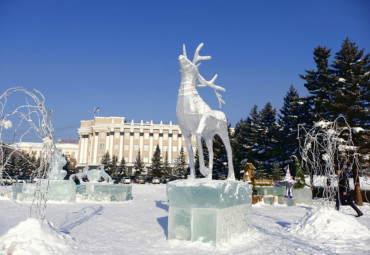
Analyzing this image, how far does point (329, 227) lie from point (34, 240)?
20.2ft

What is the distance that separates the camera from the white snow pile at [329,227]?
6.86 metres

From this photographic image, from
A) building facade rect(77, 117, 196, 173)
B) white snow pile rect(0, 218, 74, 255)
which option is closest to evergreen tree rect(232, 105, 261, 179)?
white snow pile rect(0, 218, 74, 255)

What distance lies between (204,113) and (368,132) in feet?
50.1

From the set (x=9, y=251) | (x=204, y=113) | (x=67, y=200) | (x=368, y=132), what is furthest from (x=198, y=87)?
(x=368, y=132)

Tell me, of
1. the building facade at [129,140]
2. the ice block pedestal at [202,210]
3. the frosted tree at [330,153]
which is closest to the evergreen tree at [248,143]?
the frosted tree at [330,153]

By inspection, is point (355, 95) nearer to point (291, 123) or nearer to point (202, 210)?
point (291, 123)

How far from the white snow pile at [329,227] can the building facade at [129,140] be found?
6703 centimetres

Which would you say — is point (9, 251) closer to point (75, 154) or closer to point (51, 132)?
point (51, 132)

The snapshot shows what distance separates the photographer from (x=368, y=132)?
18.1m

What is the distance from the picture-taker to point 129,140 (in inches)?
2990

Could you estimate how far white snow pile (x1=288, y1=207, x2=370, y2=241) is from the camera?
22.5ft

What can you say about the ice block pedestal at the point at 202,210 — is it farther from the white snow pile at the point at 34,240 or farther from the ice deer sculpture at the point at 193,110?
the white snow pile at the point at 34,240

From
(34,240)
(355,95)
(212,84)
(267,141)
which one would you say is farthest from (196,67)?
(267,141)

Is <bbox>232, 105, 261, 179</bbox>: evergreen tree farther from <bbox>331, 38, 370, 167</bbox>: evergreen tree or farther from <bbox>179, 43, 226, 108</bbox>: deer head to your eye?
<bbox>179, 43, 226, 108</bbox>: deer head
